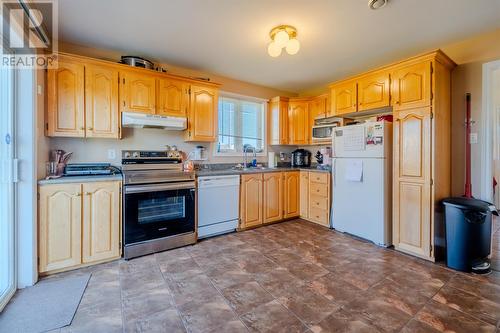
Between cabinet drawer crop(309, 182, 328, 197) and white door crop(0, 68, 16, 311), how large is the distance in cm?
373

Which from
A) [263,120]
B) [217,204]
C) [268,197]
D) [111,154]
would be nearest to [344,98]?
[263,120]

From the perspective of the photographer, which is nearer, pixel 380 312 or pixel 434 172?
pixel 380 312

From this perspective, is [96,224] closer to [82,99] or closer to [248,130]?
[82,99]

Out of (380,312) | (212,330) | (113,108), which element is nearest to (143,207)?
(113,108)

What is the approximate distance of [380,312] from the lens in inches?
68.6

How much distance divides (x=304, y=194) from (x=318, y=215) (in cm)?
45

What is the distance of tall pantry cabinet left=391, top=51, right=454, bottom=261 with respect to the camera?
2576mm

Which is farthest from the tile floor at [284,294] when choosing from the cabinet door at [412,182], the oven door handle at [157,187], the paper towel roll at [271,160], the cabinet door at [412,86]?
the paper towel roll at [271,160]

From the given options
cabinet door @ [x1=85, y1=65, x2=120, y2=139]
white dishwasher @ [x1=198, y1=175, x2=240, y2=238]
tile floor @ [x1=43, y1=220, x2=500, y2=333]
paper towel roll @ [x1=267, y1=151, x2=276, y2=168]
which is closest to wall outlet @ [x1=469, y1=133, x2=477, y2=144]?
tile floor @ [x1=43, y1=220, x2=500, y2=333]

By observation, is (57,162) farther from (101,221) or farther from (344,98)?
(344,98)

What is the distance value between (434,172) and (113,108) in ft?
12.5

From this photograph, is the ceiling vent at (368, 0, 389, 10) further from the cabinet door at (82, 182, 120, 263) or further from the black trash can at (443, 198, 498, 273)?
the cabinet door at (82, 182, 120, 263)

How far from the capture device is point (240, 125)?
437 cm

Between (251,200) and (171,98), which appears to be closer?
(171,98)
